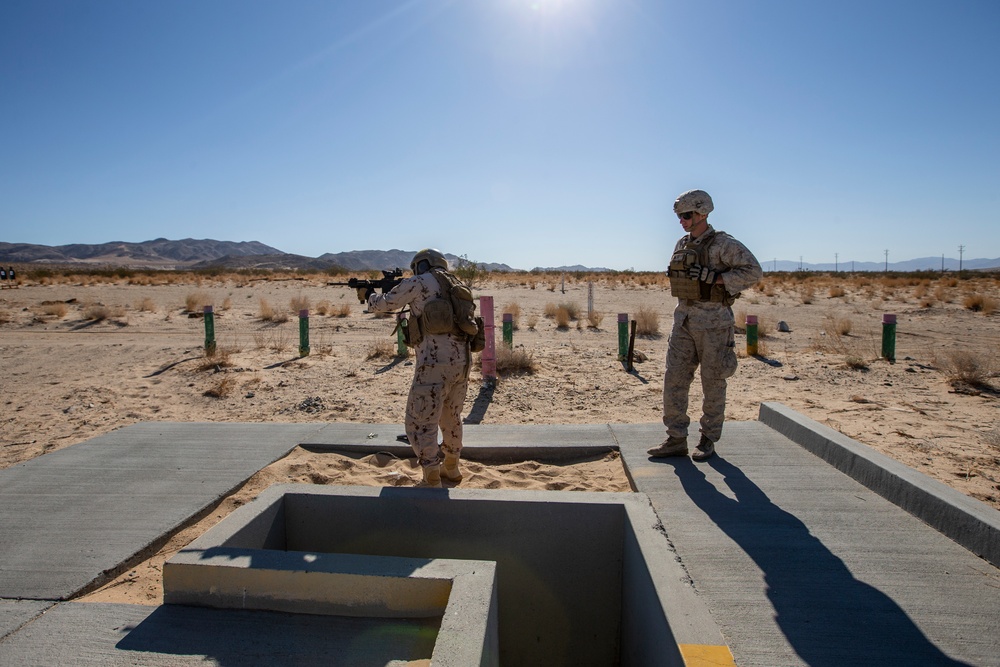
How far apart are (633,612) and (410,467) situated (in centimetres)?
224

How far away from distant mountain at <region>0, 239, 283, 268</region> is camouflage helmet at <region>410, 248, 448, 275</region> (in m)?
153

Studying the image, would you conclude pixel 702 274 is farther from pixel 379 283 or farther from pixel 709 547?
pixel 379 283

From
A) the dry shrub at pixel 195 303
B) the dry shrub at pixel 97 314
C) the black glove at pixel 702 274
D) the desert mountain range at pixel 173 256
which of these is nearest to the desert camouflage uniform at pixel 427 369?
the black glove at pixel 702 274

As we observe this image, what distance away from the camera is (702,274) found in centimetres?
432

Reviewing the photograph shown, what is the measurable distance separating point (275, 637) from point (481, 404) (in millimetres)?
5063

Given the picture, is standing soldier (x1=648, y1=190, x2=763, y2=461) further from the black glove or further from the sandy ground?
the sandy ground

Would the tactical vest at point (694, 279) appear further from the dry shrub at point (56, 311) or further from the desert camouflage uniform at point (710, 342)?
the dry shrub at point (56, 311)

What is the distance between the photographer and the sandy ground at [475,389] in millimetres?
4711

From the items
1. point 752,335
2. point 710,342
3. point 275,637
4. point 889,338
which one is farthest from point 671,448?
point 889,338

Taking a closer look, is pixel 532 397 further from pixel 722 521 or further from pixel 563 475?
pixel 722 521

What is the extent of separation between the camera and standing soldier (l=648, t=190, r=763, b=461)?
433 cm

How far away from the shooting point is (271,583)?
2.66m

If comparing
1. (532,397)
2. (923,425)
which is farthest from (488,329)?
(923,425)

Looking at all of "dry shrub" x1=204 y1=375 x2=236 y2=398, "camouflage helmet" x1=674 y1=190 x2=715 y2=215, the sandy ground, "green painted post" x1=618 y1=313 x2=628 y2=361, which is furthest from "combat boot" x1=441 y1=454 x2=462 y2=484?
"green painted post" x1=618 y1=313 x2=628 y2=361
